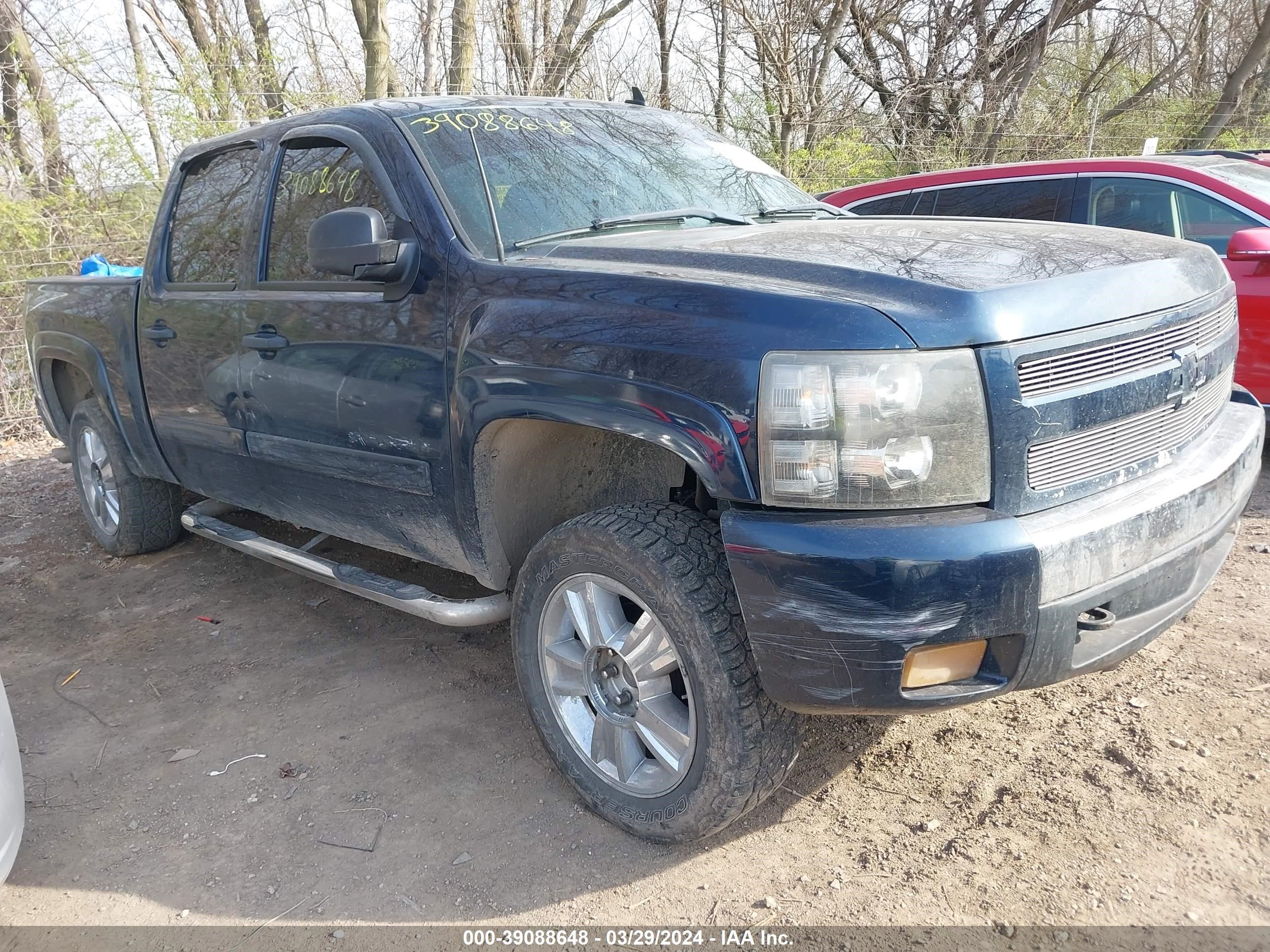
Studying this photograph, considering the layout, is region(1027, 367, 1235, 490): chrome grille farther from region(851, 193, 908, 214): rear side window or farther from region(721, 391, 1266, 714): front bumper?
region(851, 193, 908, 214): rear side window

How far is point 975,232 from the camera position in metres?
2.72

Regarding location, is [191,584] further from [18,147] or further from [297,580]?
[18,147]

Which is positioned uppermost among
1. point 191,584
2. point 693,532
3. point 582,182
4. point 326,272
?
point 582,182

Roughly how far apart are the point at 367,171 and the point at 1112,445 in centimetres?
236

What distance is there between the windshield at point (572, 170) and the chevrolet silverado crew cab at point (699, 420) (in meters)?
0.02

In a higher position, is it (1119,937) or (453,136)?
(453,136)

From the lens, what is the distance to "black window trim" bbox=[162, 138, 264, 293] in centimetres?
366

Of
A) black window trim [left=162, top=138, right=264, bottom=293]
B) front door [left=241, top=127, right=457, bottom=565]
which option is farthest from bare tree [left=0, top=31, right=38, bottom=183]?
front door [left=241, top=127, right=457, bottom=565]

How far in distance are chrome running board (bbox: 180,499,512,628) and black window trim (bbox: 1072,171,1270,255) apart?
3.83m

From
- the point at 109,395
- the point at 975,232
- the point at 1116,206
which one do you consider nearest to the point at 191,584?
the point at 109,395

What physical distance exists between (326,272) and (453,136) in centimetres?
62

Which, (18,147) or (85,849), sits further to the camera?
(18,147)

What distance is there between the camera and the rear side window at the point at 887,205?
20.9 ft

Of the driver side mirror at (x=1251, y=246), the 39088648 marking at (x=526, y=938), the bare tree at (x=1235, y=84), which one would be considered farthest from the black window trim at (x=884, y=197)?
the bare tree at (x=1235, y=84)
